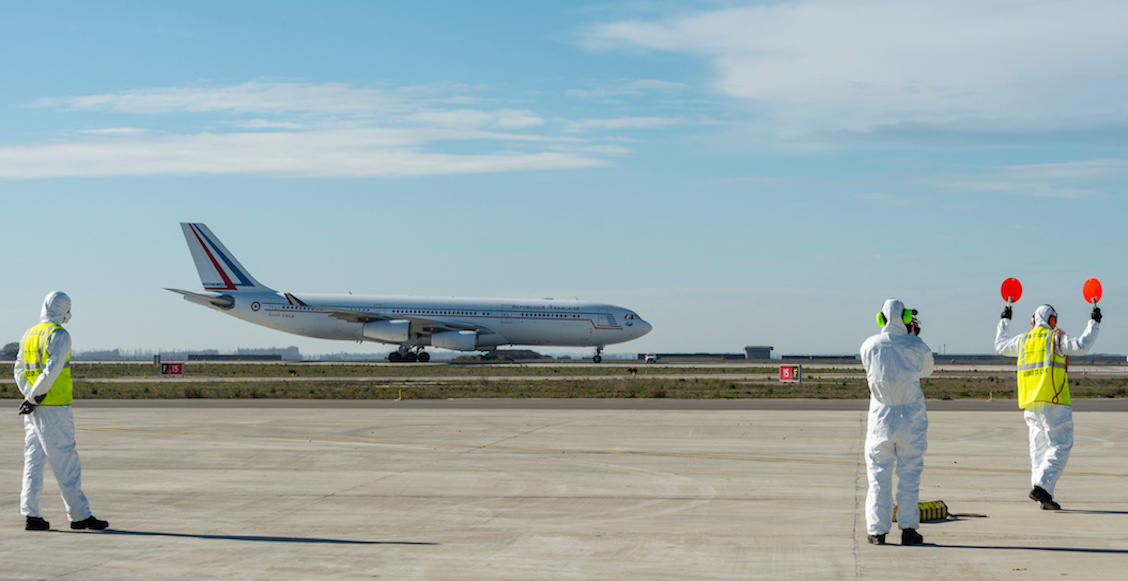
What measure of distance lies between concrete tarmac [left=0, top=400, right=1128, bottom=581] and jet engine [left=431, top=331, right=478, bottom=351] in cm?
4195

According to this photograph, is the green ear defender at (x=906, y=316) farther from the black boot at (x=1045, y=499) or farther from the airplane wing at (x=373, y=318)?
the airplane wing at (x=373, y=318)

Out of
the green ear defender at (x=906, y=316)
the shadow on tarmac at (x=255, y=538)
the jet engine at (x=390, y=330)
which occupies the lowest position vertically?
the shadow on tarmac at (x=255, y=538)

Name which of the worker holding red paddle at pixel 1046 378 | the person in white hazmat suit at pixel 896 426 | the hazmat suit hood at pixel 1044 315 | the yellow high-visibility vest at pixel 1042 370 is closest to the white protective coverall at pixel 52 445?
the person in white hazmat suit at pixel 896 426

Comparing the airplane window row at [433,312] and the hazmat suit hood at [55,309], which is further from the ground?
the airplane window row at [433,312]

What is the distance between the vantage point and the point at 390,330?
63750mm

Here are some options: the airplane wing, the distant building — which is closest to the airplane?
the airplane wing

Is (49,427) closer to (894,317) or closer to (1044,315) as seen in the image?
(894,317)

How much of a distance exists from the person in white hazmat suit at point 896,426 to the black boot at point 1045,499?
2380 millimetres

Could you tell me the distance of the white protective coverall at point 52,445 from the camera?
9891mm

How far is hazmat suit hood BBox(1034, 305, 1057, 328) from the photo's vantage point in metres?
11.6

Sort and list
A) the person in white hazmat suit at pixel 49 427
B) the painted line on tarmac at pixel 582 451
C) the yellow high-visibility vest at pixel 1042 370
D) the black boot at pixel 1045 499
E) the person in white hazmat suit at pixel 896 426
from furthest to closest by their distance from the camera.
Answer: the painted line on tarmac at pixel 582 451 < the yellow high-visibility vest at pixel 1042 370 < the black boot at pixel 1045 499 < the person in white hazmat suit at pixel 49 427 < the person in white hazmat suit at pixel 896 426

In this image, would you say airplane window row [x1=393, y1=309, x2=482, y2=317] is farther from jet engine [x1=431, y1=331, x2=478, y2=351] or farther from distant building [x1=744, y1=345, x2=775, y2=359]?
distant building [x1=744, y1=345, x2=775, y2=359]

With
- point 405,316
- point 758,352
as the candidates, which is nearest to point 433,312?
point 405,316

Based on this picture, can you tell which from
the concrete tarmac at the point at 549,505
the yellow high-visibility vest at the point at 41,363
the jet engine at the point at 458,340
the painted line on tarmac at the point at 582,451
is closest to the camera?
the concrete tarmac at the point at 549,505
